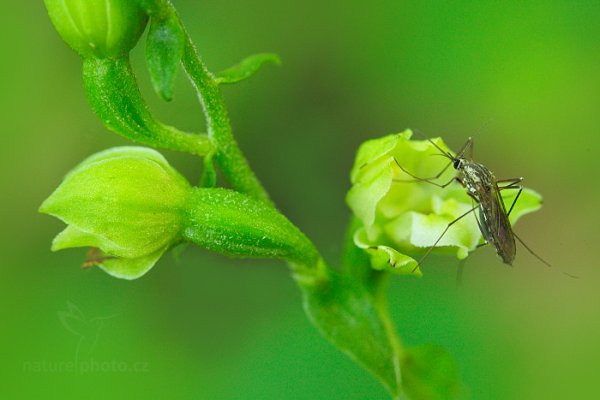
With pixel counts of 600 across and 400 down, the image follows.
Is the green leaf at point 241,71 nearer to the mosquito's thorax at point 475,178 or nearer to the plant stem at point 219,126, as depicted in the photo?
the plant stem at point 219,126

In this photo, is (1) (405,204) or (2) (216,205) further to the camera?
(1) (405,204)

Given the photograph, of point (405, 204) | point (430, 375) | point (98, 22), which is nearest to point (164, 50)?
point (98, 22)

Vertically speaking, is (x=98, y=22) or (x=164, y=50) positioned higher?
(x=98, y=22)

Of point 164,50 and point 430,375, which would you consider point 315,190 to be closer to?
point 430,375

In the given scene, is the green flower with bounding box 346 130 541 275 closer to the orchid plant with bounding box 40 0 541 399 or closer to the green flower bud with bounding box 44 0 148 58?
the orchid plant with bounding box 40 0 541 399

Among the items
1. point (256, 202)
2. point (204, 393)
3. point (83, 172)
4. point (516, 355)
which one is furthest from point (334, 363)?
point (83, 172)

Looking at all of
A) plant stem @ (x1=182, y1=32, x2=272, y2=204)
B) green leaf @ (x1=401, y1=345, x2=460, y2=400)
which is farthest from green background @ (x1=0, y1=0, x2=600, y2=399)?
plant stem @ (x1=182, y1=32, x2=272, y2=204)
